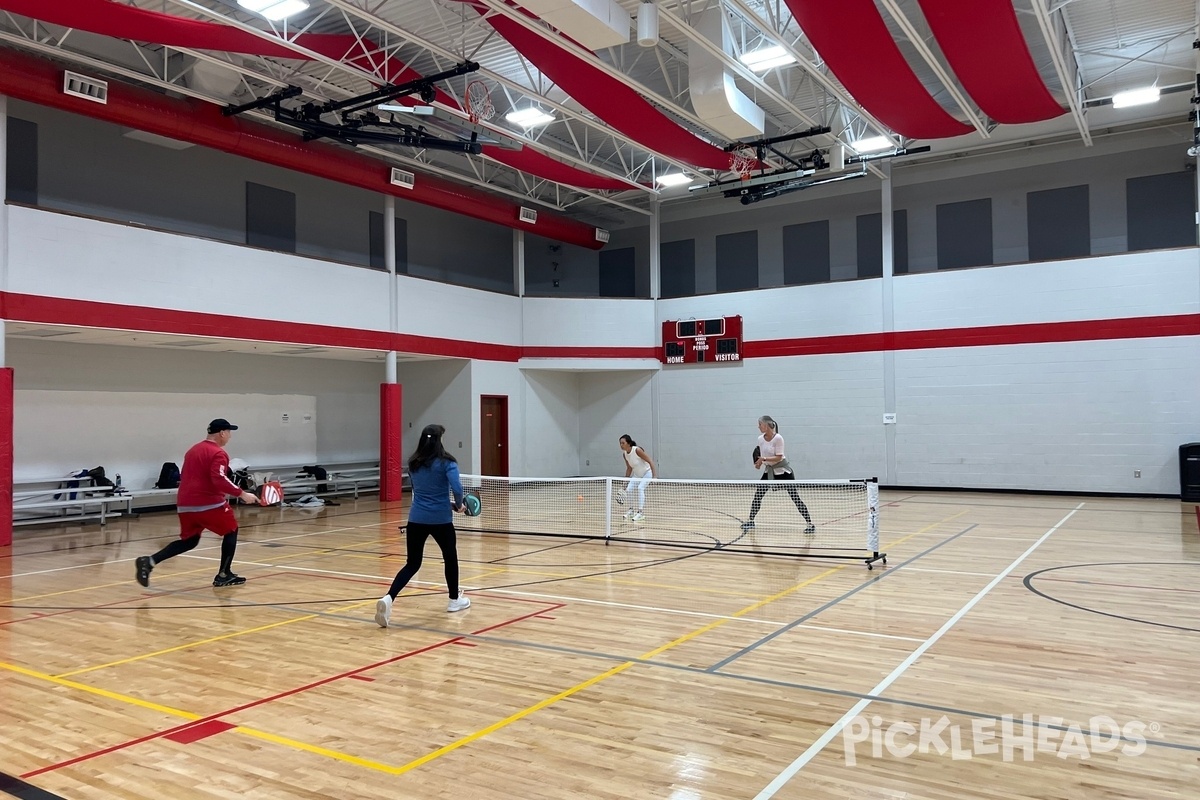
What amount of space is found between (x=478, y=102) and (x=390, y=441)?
8.45 m

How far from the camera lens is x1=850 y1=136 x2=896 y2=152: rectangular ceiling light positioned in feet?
58.9

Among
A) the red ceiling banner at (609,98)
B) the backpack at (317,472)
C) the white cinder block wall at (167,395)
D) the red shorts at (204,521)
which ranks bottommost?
the backpack at (317,472)

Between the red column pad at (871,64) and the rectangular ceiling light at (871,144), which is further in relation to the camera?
the rectangular ceiling light at (871,144)

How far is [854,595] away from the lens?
8070mm

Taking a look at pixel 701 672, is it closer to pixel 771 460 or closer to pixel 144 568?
pixel 144 568

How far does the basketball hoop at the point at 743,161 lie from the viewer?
17656 mm

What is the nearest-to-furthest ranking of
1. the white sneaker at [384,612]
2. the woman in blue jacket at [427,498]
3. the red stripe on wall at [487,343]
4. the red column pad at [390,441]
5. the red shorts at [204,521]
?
the white sneaker at [384,612], the woman in blue jacket at [427,498], the red shorts at [204,521], the red stripe on wall at [487,343], the red column pad at [390,441]

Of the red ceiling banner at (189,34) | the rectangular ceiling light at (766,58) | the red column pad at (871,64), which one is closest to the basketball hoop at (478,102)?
the red ceiling banner at (189,34)

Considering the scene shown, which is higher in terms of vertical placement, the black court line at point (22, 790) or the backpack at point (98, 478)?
the backpack at point (98, 478)

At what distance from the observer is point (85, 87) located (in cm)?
1325

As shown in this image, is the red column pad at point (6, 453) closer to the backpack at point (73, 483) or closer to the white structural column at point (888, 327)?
the backpack at point (73, 483)

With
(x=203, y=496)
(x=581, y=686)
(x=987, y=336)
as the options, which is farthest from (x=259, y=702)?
(x=987, y=336)

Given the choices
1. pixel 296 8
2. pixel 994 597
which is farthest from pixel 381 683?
pixel 296 8

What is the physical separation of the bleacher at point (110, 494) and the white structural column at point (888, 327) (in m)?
13.6
